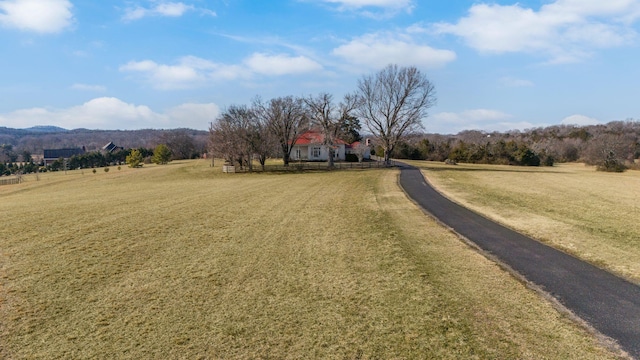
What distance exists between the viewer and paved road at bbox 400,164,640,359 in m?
5.80

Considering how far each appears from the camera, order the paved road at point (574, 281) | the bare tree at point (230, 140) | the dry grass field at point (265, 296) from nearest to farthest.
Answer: the dry grass field at point (265, 296), the paved road at point (574, 281), the bare tree at point (230, 140)

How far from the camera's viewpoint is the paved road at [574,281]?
5.80m

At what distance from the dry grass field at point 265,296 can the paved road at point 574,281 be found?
21.9 inches

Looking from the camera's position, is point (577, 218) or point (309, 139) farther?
point (309, 139)

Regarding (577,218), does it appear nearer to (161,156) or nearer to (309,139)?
(309,139)

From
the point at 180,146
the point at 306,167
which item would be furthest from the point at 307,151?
the point at 180,146

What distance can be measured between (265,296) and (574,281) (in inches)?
274

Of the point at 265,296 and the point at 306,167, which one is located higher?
the point at 306,167

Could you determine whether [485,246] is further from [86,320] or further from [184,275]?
[86,320]

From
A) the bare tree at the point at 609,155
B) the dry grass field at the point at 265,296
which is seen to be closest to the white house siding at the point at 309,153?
the bare tree at the point at 609,155

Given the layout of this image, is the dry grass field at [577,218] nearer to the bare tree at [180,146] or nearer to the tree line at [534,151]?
the tree line at [534,151]

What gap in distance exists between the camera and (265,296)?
281 inches

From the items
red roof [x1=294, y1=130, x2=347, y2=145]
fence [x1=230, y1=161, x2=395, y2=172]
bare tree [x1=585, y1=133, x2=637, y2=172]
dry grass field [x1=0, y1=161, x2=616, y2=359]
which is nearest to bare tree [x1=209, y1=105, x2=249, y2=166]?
fence [x1=230, y1=161, x2=395, y2=172]

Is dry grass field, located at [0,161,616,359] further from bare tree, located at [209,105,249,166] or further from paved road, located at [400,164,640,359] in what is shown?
bare tree, located at [209,105,249,166]
